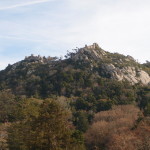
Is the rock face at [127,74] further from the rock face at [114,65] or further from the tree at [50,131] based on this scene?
the tree at [50,131]

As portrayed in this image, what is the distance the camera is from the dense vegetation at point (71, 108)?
30406 millimetres

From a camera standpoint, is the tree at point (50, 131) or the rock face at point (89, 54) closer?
the tree at point (50, 131)

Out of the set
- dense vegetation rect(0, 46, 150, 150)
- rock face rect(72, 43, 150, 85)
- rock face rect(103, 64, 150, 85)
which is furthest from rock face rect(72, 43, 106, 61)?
rock face rect(103, 64, 150, 85)

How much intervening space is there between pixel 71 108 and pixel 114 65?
2508 centimetres

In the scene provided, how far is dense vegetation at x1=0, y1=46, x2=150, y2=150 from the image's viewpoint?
3041cm

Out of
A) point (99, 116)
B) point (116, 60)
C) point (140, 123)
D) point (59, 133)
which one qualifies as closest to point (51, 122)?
point (59, 133)

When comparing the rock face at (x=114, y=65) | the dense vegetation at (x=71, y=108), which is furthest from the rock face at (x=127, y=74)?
the dense vegetation at (x=71, y=108)

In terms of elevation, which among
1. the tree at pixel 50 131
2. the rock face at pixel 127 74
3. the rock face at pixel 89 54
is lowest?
the tree at pixel 50 131

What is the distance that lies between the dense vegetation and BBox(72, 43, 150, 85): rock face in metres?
0.72

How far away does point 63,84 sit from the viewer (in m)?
83.7

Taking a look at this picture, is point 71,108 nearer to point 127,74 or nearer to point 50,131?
point 127,74

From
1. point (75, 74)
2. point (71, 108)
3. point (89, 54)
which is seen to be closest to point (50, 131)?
point (71, 108)

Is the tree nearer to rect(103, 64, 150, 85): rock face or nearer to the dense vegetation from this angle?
the dense vegetation

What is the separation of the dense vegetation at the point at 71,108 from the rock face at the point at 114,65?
2.37 feet
